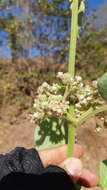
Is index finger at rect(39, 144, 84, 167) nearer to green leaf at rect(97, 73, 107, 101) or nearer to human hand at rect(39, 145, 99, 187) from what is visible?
→ human hand at rect(39, 145, 99, 187)

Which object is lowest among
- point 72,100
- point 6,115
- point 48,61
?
point 6,115

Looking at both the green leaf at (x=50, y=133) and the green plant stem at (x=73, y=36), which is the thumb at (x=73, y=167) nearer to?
the green leaf at (x=50, y=133)

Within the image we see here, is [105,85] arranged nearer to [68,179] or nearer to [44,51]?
[68,179]

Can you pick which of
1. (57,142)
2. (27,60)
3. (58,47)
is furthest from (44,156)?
(27,60)

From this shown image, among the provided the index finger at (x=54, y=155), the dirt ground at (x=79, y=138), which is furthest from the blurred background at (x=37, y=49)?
the index finger at (x=54, y=155)

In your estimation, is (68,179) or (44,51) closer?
(68,179)

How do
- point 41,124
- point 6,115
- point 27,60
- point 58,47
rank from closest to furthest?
point 41,124 < point 6,115 < point 58,47 < point 27,60

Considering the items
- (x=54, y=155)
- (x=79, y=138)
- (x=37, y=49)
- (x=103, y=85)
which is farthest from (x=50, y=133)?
(x=37, y=49)
